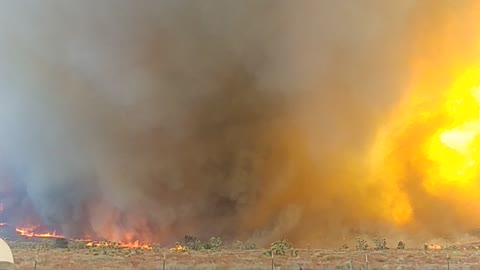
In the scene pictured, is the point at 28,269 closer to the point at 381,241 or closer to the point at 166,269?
the point at 166,269

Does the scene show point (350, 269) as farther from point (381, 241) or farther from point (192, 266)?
point (381, 241)

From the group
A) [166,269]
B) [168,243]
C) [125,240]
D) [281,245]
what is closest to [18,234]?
[125,240]

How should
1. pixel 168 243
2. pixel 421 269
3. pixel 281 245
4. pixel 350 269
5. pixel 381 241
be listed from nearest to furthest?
pixel 350 269 < pixel 421 269 < pixel 281 245 < pixel 381 241 < pixel 168 243

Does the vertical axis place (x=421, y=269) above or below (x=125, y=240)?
below

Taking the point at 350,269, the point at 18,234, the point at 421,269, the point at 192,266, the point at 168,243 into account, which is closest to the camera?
the point at 350,269

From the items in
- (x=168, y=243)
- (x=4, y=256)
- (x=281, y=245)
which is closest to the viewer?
(x=4, y=256)

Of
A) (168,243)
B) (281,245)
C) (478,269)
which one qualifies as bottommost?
(478,269)

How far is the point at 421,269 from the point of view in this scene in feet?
88.3

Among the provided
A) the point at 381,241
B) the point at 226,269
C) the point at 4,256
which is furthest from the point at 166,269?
the point at 381,241

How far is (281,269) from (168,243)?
81731 mm

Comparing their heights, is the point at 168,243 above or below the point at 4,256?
above

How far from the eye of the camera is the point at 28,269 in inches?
1009

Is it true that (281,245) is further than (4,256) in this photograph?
Yes

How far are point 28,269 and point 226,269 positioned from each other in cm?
1372
